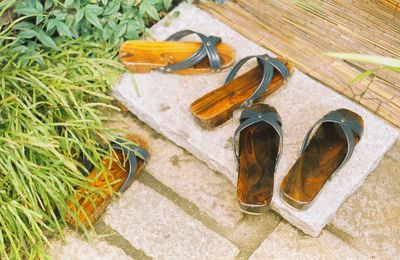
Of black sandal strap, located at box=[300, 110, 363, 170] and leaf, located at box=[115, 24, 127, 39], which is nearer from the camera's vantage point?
black sandal strap, located at box=[300, 110, 363, 170]

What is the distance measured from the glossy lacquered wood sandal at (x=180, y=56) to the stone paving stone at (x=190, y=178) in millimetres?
278

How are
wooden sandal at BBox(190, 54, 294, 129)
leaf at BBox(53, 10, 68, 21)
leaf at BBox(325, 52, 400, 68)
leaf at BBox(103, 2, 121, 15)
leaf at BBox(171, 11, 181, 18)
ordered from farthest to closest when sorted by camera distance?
1. leaf at BBox(171, 11, 181, 18)
2. leaf at BBox(103, 2, 121, 15)
3. leaf at BBox(53, 10, 68, 21)
4. wooden sandal at BBox(190, 54, 294, 129)
5. leaf at BBox(325, 52, 400, 68)

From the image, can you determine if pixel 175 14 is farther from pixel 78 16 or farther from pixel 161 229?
pixel 161 229

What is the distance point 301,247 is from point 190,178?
21.2 inches

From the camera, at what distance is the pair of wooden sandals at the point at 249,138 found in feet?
8.48

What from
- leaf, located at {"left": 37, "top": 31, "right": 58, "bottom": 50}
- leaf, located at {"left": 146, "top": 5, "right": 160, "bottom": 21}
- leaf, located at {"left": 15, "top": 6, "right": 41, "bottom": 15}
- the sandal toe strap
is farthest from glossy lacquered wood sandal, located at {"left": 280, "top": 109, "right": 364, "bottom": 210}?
leaf, located at {"left": 15, "top": 6, "right": 41, "bottom": 15}

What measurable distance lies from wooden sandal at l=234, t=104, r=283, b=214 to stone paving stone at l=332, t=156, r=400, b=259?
0.32m

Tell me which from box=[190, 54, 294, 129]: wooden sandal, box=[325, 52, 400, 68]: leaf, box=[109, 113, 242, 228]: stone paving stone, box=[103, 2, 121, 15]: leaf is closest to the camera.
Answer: box=[325, 52, 400, 68]: leaf

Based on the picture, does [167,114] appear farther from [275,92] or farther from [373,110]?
[373,110]

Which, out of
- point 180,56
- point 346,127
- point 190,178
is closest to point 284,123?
point 346,127

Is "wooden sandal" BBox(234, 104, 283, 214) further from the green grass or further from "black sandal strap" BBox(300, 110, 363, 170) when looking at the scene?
the green grass

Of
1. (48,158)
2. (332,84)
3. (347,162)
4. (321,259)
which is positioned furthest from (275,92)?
(48,158)

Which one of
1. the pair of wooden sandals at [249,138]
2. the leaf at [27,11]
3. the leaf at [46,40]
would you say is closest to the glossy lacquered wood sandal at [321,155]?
the pair of wooden sandals at [249,138]

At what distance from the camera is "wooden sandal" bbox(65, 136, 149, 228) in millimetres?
2617
